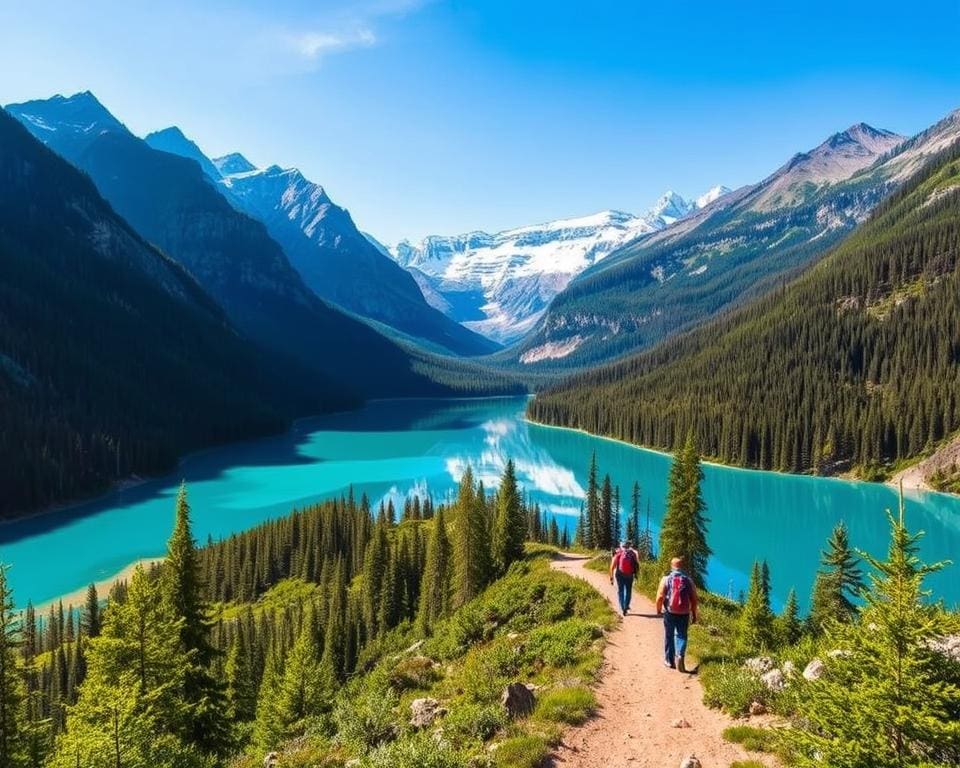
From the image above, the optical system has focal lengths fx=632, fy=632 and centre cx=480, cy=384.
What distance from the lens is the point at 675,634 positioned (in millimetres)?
18828

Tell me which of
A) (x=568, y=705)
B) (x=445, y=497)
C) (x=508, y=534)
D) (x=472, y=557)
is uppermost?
(x=568, y=705)

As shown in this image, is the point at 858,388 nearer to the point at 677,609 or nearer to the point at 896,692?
the point at 677,609

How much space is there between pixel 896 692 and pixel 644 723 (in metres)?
7.51

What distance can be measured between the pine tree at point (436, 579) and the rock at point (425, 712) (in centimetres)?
3700

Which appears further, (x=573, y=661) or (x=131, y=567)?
(x=131, y=567)

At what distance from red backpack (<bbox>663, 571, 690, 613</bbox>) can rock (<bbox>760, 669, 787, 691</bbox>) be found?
2699mm

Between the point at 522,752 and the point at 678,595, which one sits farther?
the point at 678,595

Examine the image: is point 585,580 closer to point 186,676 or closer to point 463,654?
point 463,654

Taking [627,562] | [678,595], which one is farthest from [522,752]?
[627,562]

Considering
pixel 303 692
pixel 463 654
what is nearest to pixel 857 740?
pixel 463 654

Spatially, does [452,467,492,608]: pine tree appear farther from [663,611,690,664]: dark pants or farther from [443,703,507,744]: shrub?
[443,703,507,744]: shrub

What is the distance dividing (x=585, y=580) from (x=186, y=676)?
62.9ft

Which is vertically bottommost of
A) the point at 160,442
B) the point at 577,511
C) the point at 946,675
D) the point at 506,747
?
the point at 577,511

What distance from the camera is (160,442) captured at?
172500 millimetres
